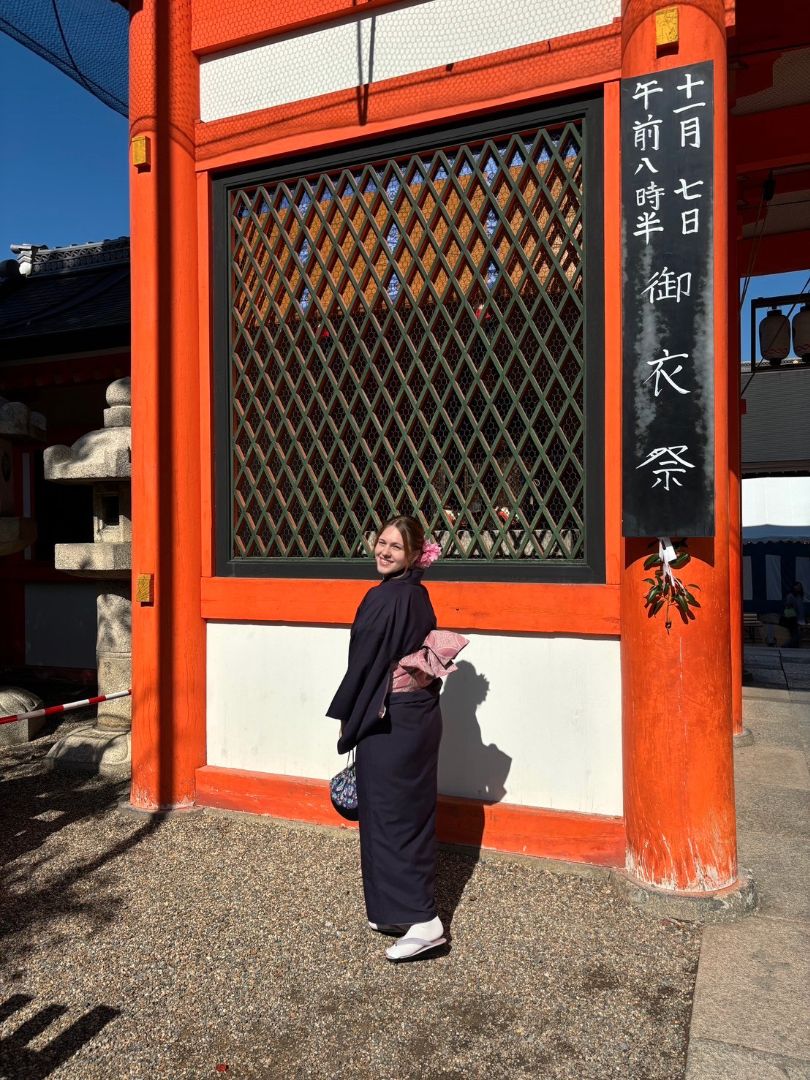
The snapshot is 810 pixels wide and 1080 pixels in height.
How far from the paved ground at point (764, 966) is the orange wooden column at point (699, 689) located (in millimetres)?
278

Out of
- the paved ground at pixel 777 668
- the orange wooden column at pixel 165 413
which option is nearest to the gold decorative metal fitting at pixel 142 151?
the orange wooden column at pixel 165 413

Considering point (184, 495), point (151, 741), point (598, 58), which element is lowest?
point (151, 741)

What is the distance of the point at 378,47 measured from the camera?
164 inches

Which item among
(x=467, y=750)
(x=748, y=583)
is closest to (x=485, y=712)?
(x=467, y=750)

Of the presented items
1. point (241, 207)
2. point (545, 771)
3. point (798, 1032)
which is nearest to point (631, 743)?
point (545, 771)

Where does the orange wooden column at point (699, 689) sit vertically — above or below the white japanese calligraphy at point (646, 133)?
below

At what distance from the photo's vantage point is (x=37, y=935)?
10.3 ft

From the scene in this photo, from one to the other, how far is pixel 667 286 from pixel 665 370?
347 mm

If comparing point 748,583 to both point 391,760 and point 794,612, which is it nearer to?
point 794,612

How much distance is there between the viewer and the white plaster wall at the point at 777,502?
1830 centimetres

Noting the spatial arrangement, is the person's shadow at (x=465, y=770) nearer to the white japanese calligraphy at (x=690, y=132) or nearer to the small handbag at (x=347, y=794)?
the small handbag at (x=347, y=794)

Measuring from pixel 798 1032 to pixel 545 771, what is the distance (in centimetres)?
156

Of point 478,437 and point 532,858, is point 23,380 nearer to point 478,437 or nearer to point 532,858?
point 478,437

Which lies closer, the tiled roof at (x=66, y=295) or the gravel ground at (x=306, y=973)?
the gravel ground at (x=306, y=973)
